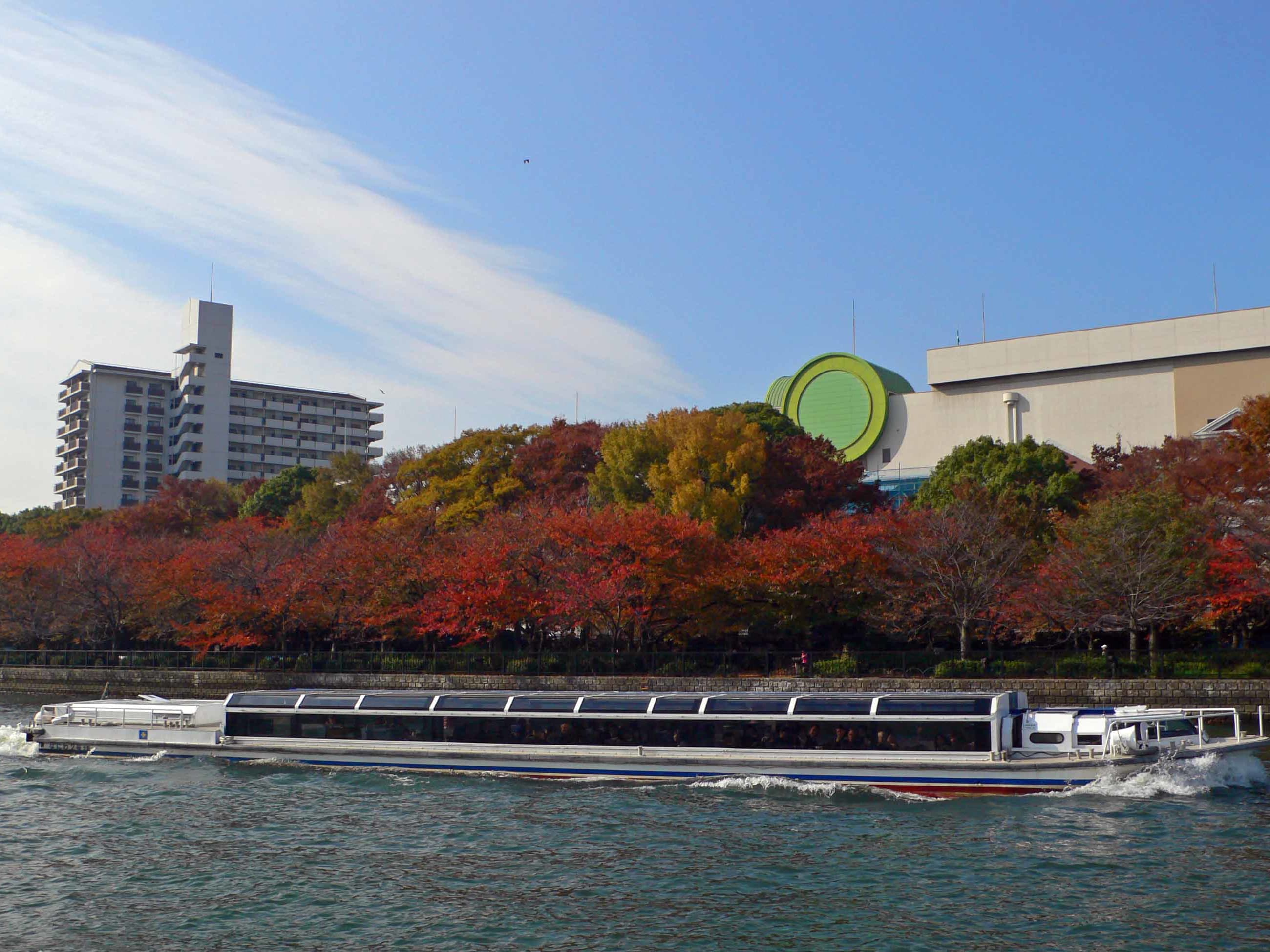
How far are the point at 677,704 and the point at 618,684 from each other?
55.9 feet

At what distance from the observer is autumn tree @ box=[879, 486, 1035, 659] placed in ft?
137

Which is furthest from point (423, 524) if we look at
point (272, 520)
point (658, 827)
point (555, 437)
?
point (658, 827)

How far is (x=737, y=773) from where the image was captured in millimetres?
27219

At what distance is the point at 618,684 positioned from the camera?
45.2 m

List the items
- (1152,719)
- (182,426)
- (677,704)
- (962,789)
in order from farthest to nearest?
(182,426) < (677,704) < (1152,719) < (962,789)

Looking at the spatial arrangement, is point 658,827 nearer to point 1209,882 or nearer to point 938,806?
point 938,806

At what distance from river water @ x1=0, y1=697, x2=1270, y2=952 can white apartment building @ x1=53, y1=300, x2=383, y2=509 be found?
10855 cm

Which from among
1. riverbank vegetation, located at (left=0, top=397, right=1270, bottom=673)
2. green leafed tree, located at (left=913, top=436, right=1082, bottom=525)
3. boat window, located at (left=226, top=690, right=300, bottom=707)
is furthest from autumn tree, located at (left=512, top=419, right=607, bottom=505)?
boat window, located at (left=226, top=690, right=300, bottom=707)

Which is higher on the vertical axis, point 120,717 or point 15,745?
point 120,717

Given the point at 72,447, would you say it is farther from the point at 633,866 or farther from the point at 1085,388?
the point at 633,866

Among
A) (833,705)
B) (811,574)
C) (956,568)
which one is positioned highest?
(956,568)

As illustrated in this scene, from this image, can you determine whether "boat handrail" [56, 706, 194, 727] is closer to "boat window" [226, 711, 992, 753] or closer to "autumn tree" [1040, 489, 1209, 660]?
"boat window" [226, 711, 992, 753]

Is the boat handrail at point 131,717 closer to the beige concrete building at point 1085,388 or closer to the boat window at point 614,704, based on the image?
the boat window at point 614,704

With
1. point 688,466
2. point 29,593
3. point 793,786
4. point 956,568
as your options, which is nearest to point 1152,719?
point 793,786
